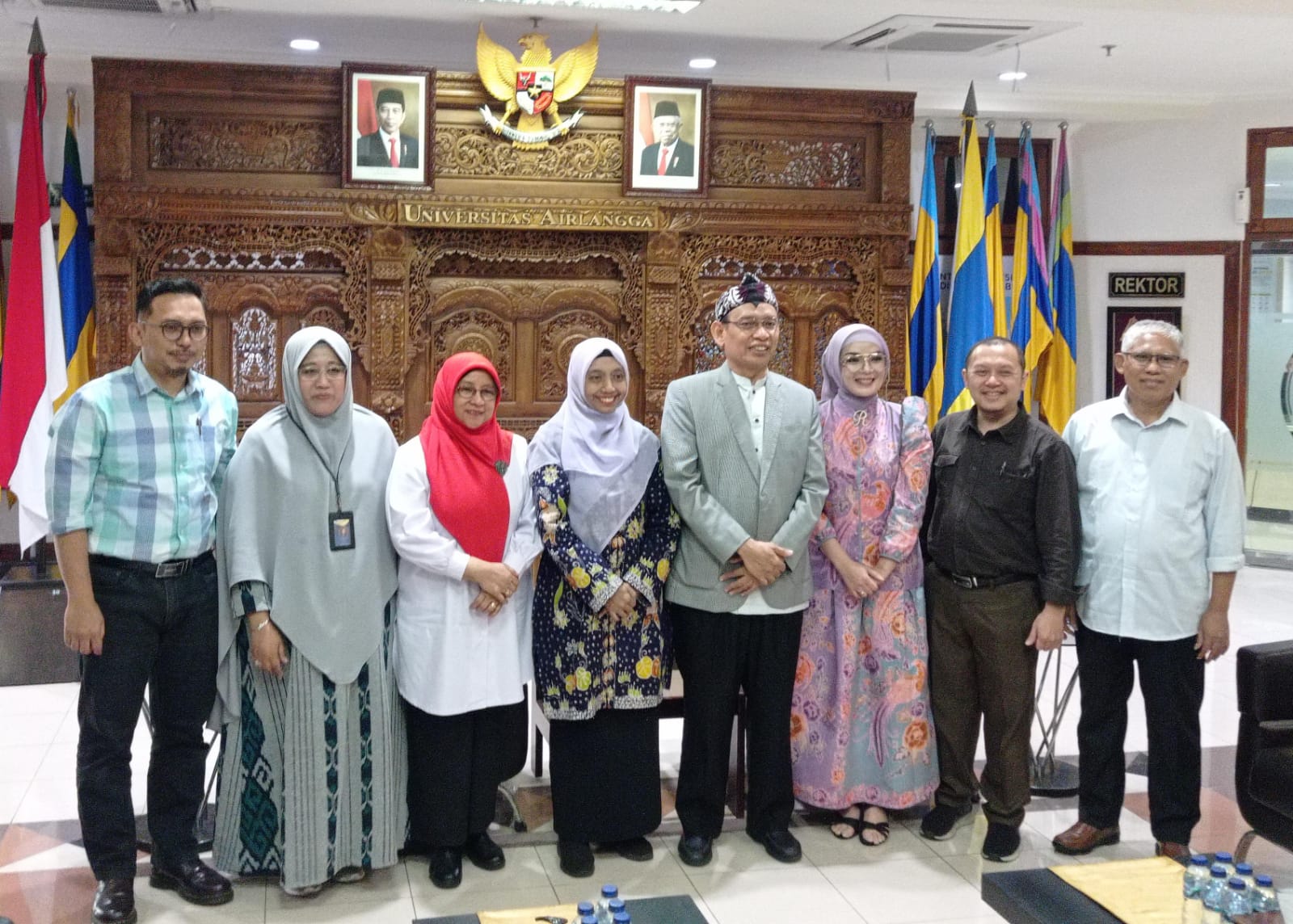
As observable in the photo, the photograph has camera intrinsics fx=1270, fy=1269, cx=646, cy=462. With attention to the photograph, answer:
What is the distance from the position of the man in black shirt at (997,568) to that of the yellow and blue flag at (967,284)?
135 inches

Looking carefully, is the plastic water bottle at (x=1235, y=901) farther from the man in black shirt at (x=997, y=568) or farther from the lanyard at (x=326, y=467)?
the lanyard at (x=326, y=467)

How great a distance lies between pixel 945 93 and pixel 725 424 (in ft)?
15.5

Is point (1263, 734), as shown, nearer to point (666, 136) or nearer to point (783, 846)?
point (783, 846)

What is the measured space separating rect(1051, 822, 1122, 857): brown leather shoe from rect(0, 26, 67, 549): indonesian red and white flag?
4.20 metres

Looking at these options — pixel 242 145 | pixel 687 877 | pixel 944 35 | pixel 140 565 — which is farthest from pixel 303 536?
pixel 944 35

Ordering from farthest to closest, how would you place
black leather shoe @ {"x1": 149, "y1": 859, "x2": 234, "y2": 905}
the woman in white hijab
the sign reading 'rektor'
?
1. the sign reading 'rektor'
2. the woman in white hijab
3. black leather shoe @ {"x1": 149, "y1": 859, "x2": 234, "y2": 905}

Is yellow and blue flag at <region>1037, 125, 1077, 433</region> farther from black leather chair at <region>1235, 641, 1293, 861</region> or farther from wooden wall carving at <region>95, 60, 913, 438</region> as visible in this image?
black leather chair at <region>1235, 641, 1293, 861</region>

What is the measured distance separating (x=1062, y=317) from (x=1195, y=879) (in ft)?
18.6

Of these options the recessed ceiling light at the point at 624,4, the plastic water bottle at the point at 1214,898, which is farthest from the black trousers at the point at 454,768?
the recessed ceiling light at the point at 624,4

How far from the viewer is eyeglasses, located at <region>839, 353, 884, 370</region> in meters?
3.41

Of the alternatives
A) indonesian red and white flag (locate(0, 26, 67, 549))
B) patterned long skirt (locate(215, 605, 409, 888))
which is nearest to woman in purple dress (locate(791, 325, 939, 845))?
patterned long skirt (locate(215, 605, 409, 888))

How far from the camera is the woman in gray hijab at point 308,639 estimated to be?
2990 millimetres

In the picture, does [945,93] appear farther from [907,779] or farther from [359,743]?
[359,743]

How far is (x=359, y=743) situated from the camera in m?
3.10
